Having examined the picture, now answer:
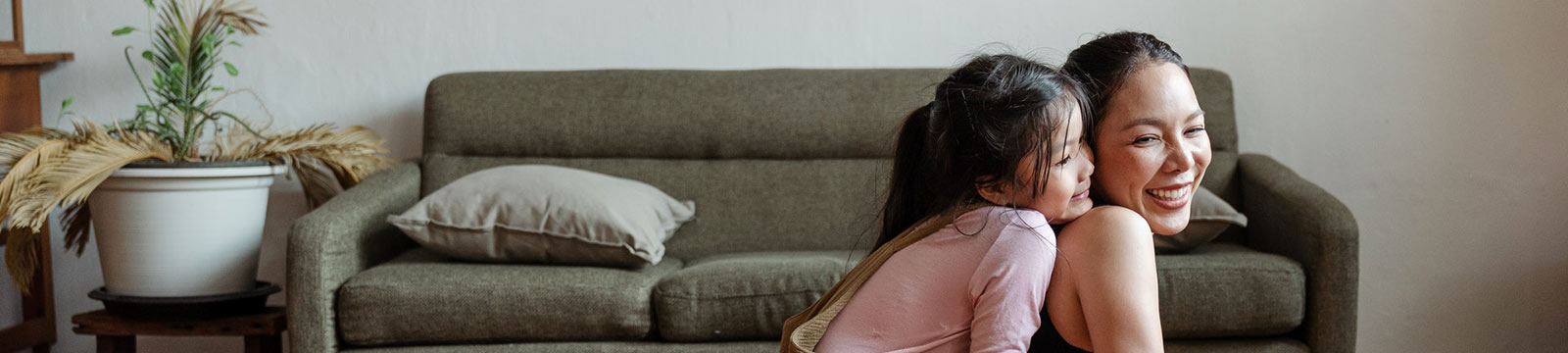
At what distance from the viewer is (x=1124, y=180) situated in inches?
38.7

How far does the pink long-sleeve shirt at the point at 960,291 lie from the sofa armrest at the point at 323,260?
1365mm

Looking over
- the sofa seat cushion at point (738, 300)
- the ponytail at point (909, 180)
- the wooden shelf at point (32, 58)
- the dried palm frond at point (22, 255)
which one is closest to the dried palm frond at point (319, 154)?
the dried palm frond at point (22, 255)

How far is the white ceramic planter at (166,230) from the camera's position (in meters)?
2.35

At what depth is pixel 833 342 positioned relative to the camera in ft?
3.25

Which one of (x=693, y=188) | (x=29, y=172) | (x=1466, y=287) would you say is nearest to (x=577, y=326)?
(x=693, y=188)

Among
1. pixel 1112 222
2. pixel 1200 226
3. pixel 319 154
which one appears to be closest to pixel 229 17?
pixel 319 154

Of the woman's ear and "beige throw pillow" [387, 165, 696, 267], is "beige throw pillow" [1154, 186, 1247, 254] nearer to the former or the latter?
"beige throw pillow" [387, 165, 696, 267]

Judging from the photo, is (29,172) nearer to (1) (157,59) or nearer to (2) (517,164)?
(1) (157,59)

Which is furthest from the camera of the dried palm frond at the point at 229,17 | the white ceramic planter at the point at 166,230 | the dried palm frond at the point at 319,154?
the dried palm frond at the point at 229,17

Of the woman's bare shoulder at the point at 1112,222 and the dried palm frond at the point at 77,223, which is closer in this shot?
the woman's bare shoulder at the point at 1112,222

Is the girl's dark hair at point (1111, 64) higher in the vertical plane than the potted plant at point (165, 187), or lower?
higher

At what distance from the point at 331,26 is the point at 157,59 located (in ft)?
1.48

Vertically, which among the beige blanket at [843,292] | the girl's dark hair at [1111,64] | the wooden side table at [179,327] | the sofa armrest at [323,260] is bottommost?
the wooden side table at [179,327]

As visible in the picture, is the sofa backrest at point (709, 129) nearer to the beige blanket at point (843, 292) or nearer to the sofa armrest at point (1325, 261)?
the sofa armrest at point (1325, 261)
